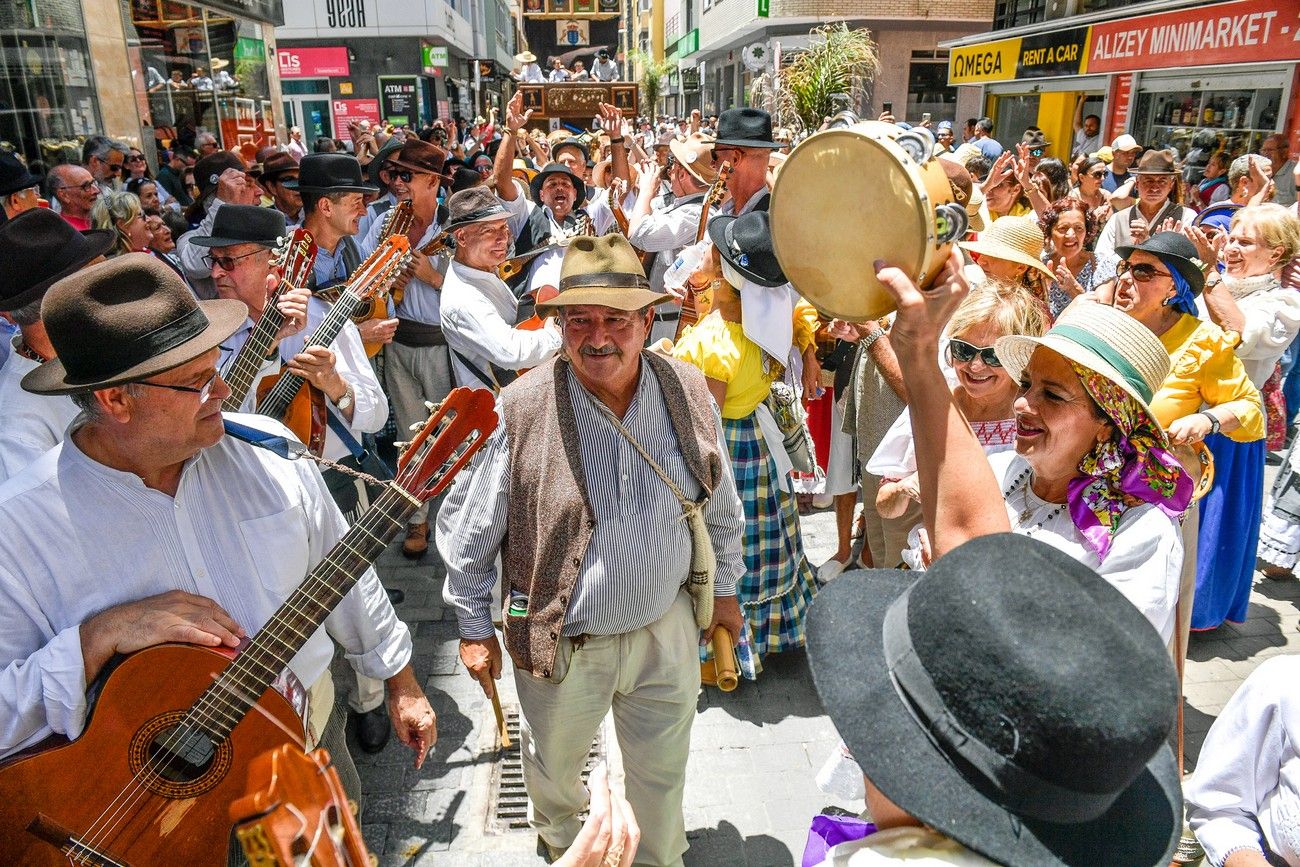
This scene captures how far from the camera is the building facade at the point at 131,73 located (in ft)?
33.0

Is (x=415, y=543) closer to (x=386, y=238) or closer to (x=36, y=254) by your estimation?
(x=386, y=238)

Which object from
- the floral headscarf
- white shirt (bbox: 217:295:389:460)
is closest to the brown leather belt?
white shirt (bbox: 217:295:389:460)

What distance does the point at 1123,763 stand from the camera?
1.07m

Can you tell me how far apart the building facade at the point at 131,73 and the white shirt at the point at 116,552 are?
10.4 m

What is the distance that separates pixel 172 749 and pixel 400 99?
97.6 feet

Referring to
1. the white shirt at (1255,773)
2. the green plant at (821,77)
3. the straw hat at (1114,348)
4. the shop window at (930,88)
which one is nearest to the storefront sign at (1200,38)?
the green plant at (821,77)

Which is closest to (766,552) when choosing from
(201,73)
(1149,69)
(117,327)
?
(117,327)

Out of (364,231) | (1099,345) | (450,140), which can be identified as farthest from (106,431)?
(450,140)

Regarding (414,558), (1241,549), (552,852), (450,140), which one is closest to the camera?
(552,852)

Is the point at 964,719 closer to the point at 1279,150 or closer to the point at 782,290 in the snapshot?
the point at 782,290

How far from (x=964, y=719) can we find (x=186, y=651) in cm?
170

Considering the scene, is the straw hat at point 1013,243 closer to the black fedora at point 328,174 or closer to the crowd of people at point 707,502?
the crowd of people at point 707,502

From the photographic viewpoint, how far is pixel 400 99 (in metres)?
28.1

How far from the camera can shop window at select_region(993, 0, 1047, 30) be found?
68.0ft
